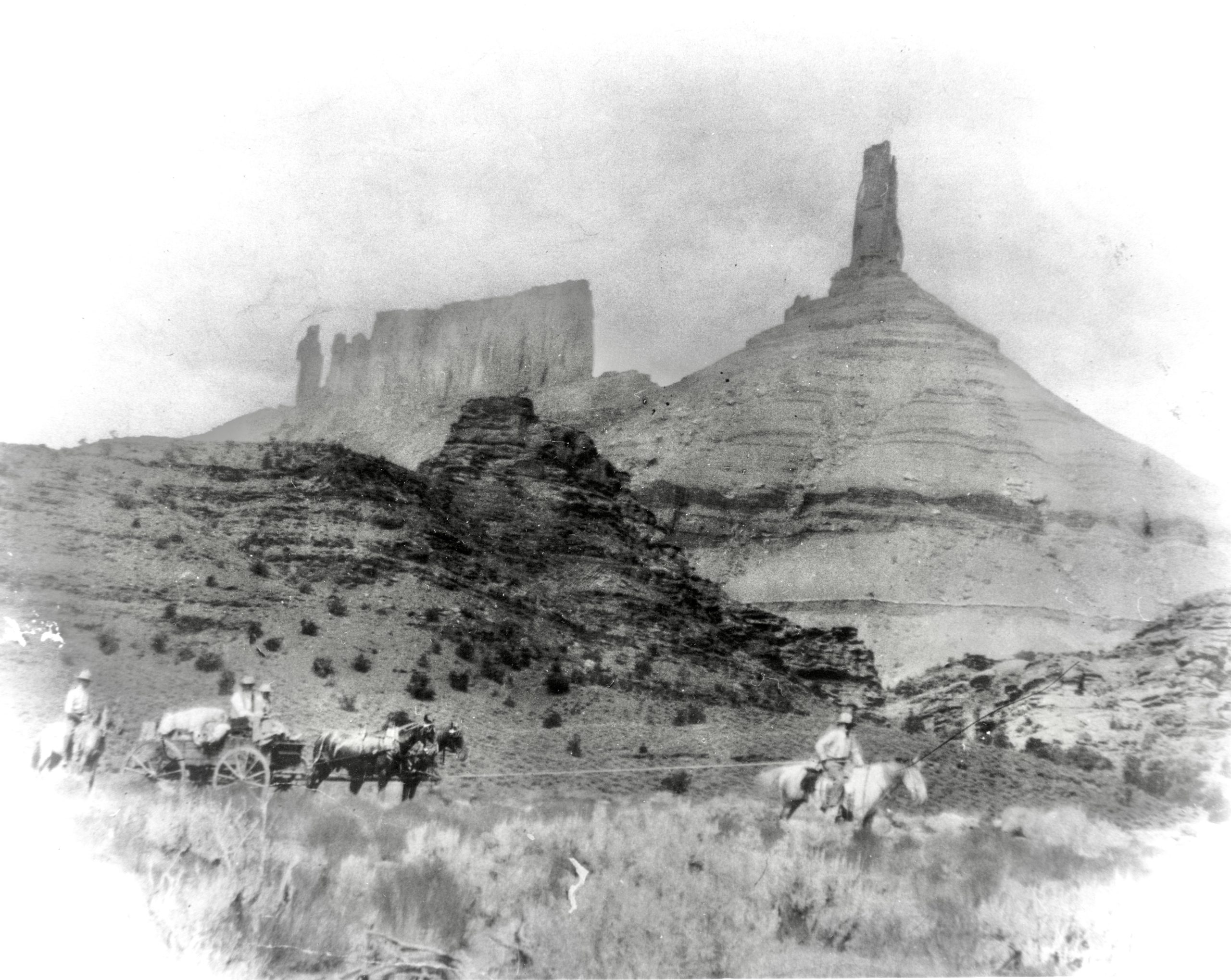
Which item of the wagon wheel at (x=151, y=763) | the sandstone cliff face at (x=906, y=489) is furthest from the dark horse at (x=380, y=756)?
the sandstone cliff face at (x=906, y=489)

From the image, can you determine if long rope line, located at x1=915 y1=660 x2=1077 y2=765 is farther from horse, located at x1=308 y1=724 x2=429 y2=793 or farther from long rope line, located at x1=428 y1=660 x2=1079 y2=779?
horse, located at x1=308 y1=724 x2=429 y2=793

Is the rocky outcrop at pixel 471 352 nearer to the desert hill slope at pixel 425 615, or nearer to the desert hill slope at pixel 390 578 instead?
the desert hill slope at pixel 390 578

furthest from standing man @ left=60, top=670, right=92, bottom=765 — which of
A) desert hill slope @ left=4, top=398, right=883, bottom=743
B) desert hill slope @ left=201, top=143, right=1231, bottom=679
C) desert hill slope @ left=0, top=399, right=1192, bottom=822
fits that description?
desert hill slope @ left=201, top=143, right=1231, bottom=679

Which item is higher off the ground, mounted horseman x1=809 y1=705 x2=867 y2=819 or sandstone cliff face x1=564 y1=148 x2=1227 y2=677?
sandstone cliff face x1=564 y1=148 x2=1227 y2=677

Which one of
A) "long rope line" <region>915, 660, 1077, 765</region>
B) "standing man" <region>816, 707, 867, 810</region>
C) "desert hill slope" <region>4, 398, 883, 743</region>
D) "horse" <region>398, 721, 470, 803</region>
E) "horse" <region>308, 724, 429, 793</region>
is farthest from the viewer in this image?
"long rope line" <region>915, 660, 1077, 765</region>

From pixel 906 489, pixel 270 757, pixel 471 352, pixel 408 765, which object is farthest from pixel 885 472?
pixel 270 757

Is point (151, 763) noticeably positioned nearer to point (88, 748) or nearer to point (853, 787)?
point (88, 748)

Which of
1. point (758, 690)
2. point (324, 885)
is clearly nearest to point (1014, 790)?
point (758, 690)
